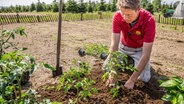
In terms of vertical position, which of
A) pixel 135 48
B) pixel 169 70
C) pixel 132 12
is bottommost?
pixel 169 70

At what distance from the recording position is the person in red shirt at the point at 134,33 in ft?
9.68

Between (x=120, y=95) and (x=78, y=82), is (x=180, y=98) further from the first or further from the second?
(x=120, y=95)

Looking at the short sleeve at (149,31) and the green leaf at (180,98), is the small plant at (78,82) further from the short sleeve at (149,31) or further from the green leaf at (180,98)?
the green leaf at (180,98)

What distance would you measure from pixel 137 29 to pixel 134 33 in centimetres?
11

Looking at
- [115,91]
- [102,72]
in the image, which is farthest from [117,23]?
[115,91]

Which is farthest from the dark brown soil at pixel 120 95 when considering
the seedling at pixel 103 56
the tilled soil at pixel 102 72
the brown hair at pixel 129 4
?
the seedling at pixel 103 56

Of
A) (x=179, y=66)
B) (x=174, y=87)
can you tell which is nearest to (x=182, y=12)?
(x=179, y=66)

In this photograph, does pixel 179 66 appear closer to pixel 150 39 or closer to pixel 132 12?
pixel 150 39

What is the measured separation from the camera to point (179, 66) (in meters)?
5.38

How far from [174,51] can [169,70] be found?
2.40 m

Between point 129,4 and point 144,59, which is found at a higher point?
point 129,4

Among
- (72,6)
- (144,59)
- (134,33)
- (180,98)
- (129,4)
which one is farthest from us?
(72,6)

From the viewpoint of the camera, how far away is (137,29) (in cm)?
345

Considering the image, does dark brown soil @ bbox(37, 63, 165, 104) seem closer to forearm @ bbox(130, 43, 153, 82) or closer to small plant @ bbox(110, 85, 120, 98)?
small plant @ bbox(110, 85, 120, 98)
